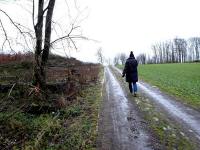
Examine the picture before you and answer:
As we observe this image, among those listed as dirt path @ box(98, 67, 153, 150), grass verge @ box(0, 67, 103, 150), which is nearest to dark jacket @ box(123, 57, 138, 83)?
dirt path @ box(98, 67, 153, 150)

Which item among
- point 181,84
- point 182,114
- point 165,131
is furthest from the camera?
point 181,84

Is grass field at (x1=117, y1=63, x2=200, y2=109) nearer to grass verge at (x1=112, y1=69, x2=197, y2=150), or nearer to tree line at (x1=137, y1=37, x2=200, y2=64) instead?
grass verge at (x1=112, y1=69, x2=197, y2=150)

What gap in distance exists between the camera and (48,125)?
889cm

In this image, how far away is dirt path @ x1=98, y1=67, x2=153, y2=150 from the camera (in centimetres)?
713

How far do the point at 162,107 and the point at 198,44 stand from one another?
161 meters

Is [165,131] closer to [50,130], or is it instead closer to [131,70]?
[50,130]

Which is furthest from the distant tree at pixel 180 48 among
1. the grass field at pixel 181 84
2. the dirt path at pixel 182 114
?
the dirt path at pixel 182 114

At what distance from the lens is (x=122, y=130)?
8.45 meters

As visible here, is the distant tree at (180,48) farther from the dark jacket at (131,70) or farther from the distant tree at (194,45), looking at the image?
the dark jacket at (131,70)

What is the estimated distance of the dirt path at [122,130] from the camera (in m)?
7.13

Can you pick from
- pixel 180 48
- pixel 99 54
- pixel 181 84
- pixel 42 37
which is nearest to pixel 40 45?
pixel 42 37

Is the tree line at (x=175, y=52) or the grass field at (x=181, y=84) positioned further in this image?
the tree line at (x=175, y=52)

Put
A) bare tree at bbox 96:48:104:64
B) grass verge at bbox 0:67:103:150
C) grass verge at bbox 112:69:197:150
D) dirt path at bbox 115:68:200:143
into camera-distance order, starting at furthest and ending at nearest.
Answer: bare tree at bbox 96:48:104:64
dirt path at bbox 115:68:200:143
grass verge at bbox 0:67:103:150
grass verge at bbox 112:69:197:150

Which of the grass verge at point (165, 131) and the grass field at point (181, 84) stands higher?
the grass field at point (181, 84)
